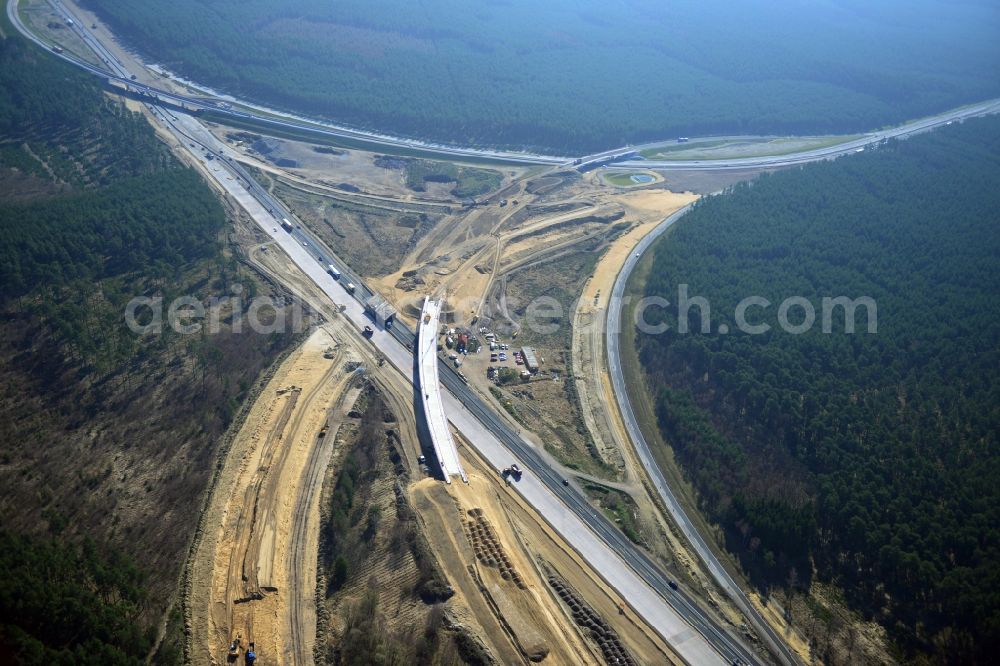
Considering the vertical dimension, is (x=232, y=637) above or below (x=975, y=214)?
below

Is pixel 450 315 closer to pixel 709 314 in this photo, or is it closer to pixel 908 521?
pixel 709 314

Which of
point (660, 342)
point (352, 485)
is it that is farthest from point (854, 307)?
point (352, 485)

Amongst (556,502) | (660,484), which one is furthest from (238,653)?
(660,484)

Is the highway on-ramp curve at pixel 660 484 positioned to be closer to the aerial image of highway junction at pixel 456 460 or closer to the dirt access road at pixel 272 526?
the aerial image of highway junction at pixel 456 460

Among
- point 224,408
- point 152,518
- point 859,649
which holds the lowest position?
point 859,649

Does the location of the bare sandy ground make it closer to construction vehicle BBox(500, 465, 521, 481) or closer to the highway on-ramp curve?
construction vehicle BBox(500, 465, 521, 481)

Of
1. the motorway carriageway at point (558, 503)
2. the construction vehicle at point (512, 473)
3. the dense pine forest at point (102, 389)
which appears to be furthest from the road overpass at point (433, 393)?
the dense pine forest at point (102, 389)

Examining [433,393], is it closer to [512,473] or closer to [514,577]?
[512,473]
